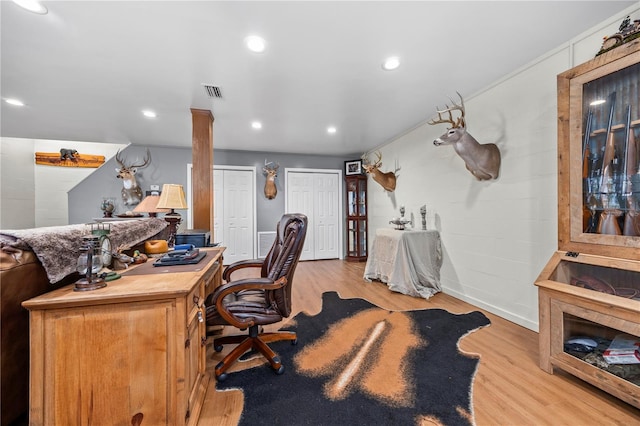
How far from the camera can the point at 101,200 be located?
4621 millimetres

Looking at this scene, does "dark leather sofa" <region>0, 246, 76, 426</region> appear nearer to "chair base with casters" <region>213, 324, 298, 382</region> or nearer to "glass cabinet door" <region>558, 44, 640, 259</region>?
"chair base with casters" <region>213, 324, 298, 382</region>

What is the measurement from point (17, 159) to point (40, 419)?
5.68 meters

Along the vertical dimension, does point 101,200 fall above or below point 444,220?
above

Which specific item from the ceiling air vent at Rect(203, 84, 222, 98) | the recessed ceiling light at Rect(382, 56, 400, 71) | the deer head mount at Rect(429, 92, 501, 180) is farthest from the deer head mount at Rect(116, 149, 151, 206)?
the deer head mount at Rect(429, 92, 501, 180)

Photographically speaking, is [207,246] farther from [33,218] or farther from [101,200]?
[33,218]

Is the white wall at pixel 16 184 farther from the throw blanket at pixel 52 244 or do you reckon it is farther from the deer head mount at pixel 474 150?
the deer head mount at pixel 474 150

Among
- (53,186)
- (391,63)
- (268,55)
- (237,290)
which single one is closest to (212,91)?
(268,55)

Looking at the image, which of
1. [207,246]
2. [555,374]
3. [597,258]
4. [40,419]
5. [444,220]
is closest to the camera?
[40,419]

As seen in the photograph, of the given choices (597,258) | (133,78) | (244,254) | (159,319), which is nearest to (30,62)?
(133,78)

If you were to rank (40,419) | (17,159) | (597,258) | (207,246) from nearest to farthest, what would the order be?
(40,419) < (597,258) < (207,246) < (17,159)

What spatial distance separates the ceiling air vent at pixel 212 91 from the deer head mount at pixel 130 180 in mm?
2789

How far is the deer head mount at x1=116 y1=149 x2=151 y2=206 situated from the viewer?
4461 millimetres

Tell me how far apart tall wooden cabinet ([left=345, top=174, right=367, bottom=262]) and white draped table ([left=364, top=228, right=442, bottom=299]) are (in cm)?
193

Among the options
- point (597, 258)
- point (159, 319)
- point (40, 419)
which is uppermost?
point (597, 258)
